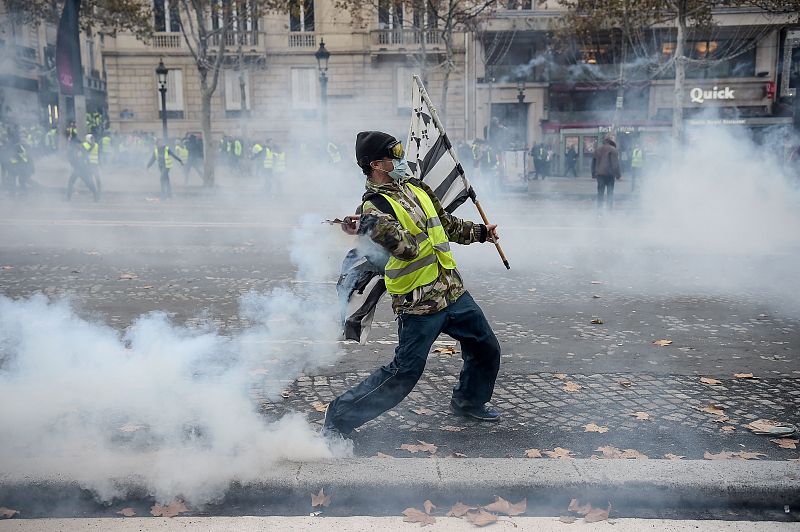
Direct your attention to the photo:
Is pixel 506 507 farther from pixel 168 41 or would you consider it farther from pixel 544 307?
pixel 168 41

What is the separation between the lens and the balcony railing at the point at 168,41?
3378 centimetres

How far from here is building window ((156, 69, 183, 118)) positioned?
3378 centimetres

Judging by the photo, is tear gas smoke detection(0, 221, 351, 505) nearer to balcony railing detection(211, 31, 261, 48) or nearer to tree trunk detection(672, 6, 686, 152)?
tree trunk detection(672, 6, 686, 152)

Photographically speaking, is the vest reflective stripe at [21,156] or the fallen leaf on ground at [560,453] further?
the vest reflective stripe at [21,156]

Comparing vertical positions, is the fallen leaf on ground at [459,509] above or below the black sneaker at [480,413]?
below

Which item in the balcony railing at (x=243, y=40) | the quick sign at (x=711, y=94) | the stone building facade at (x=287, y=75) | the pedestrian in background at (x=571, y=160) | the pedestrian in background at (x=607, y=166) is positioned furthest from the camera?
the stone building facade at (x=287, y=75)

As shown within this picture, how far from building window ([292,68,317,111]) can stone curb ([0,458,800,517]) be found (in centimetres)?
2631

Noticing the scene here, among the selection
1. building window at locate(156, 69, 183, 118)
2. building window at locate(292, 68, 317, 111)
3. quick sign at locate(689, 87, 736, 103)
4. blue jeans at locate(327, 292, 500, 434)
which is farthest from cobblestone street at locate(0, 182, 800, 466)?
building window at locate(156, 69, 183, 118)

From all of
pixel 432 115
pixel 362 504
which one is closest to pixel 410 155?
pixel 432 115

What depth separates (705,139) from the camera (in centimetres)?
1493

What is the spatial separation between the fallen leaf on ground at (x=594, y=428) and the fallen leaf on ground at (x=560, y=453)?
31cm

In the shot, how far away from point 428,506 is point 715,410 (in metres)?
2.03

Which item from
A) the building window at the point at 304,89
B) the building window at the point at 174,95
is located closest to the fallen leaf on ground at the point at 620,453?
the building window at the point at 304,89

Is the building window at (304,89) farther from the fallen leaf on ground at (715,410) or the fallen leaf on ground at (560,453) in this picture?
the fallen leaf on ground at (560,453)
